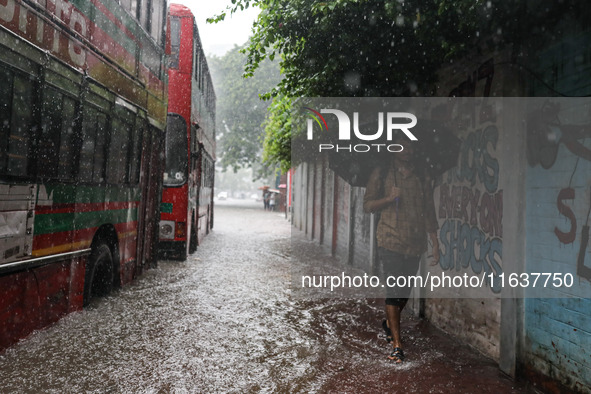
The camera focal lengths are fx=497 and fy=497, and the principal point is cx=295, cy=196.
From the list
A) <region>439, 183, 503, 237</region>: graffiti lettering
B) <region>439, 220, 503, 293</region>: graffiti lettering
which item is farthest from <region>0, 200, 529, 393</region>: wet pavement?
<region>439, 183, 503, 237</region>: graffiti lettering

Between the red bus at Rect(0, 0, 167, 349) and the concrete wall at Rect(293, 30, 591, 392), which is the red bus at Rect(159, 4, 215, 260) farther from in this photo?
the concrete wall at Rect(293, 30, 591, 392)

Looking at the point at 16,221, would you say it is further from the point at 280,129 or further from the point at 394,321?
the point at 280,129

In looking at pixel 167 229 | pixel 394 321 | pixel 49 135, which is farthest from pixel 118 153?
pixel 394 321

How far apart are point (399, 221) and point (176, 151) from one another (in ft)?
20.9

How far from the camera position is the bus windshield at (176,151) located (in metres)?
9.91

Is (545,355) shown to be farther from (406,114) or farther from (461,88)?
(406,114)

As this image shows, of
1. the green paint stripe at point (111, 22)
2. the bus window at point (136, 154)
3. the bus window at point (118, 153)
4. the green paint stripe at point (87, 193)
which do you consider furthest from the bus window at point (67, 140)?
the bus window at point (136, 154)

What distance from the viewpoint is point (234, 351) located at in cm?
475

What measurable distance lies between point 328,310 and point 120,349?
284 cm

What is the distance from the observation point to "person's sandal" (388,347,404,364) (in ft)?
14.9

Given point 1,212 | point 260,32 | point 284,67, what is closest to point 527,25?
point 260,32

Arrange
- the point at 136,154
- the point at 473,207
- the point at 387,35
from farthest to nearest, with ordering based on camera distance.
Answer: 1. the point at 136,154
2. the point at 387,35
3. the point at 473,207

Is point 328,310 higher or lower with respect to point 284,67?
lower

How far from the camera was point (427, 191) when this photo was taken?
196 inches
